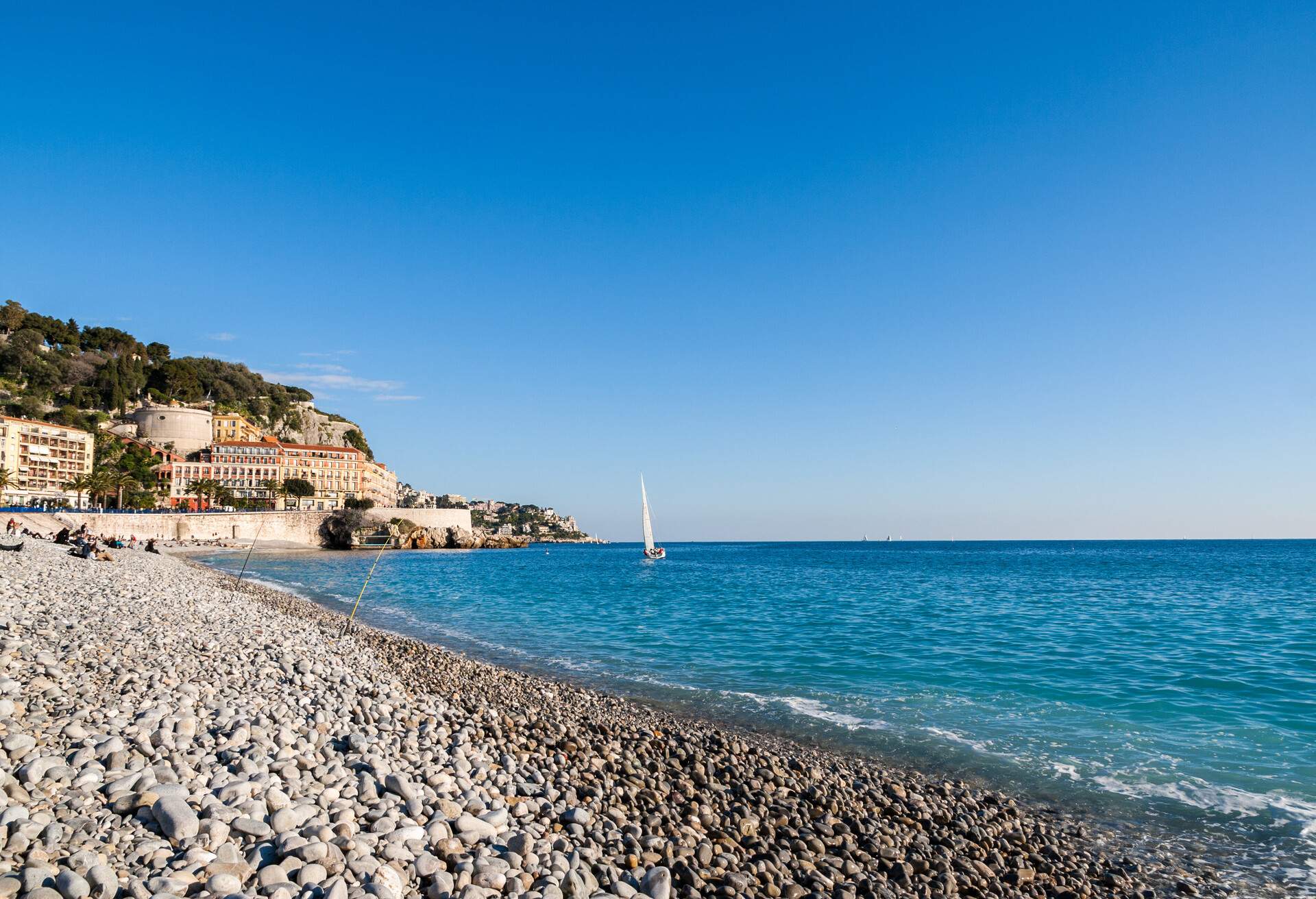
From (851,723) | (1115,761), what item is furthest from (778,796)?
(1115,761)

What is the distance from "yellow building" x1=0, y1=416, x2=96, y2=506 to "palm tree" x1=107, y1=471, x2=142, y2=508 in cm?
667

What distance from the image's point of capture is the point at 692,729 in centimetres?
1167

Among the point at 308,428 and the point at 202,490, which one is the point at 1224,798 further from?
the point at 308,428

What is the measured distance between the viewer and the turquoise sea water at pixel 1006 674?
31.9ft

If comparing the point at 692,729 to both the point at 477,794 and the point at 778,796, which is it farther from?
the point at 477,794

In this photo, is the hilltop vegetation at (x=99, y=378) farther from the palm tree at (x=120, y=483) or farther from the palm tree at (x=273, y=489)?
the palm tree at (x=120, y=483)

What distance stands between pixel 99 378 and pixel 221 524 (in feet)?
266

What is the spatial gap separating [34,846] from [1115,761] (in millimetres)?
12508

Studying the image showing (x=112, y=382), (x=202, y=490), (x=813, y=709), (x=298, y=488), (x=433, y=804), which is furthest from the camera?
(x=112, y=382)

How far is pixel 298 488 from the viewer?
416ft

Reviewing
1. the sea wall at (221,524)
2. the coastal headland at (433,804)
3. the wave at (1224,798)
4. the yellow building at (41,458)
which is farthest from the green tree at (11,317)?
the wave at (1224,798)

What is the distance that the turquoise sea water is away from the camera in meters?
9.71

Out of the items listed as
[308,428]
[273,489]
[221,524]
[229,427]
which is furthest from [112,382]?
[221,524]

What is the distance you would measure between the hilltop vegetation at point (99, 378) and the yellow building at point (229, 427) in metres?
10.3
